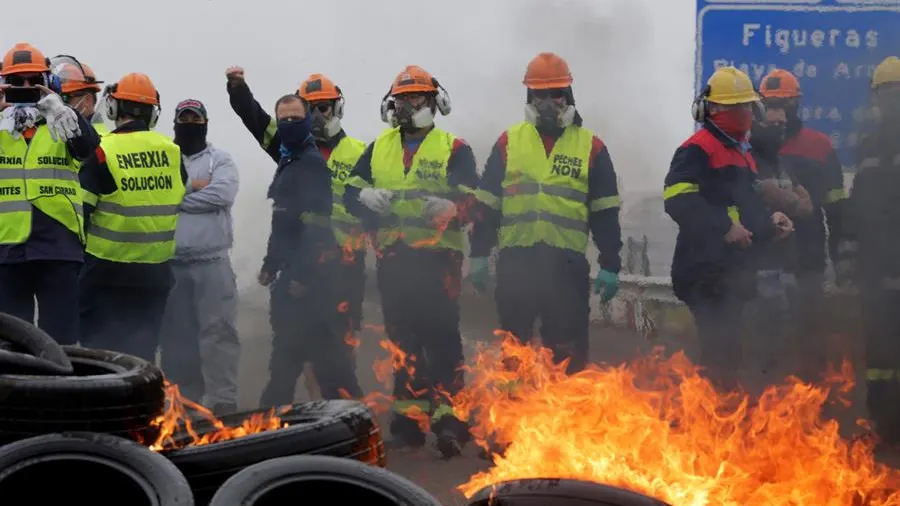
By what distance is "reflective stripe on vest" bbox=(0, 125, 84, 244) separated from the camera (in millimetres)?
6582

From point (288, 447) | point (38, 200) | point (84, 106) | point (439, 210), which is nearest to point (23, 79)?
point (38, 200)

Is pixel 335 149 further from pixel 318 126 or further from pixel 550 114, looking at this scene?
pixel 550 114

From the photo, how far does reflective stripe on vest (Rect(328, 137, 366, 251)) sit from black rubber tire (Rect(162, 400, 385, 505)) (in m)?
3.50

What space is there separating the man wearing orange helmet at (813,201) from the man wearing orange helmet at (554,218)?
158 cm

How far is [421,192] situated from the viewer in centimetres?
729

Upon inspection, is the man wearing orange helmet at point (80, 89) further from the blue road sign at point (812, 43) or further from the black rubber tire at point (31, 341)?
the blue road sign at point (812, 43)

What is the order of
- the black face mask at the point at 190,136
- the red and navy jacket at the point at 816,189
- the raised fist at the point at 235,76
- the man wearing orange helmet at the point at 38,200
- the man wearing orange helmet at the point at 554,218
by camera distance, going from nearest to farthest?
1. the man wearing orange helmet at the point at 38,200
2. the man wearing orange helmet at the point at 554,218
3. the raised fist at the point at 235,76
4. the red and navy jacket at the point at 816,189
5. the black face mask at the point at 190,136

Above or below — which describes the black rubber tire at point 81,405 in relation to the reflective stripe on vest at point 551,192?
below

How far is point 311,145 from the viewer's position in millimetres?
7699

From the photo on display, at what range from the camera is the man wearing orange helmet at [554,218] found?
7.05 m

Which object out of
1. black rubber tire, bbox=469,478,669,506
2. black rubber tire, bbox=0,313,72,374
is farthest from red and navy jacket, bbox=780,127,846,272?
black rubber tire, bbox=0,313,72,374

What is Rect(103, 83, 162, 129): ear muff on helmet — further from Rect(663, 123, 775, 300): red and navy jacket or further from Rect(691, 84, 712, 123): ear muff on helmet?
Rect(691, 84, 712, 123): ear muff on helmet

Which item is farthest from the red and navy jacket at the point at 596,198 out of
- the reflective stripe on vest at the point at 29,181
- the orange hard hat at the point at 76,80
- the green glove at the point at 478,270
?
the orange hard hat at the point at 76,80

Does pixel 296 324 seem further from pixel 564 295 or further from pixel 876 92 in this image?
pixel 876 92
